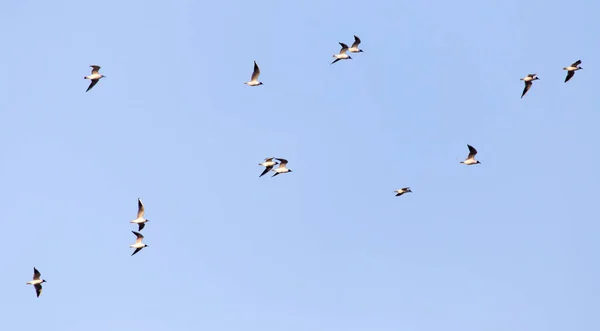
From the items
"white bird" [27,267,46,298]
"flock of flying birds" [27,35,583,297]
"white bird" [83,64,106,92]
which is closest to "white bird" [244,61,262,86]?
"flock of flying birds" [27,35,583,297]

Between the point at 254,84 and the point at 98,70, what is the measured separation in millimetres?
13086

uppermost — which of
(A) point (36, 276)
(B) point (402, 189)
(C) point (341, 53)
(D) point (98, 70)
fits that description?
(C) point (341, 53)

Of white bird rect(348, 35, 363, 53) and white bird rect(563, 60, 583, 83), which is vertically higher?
white bird rect(348, 35, 363, 53)

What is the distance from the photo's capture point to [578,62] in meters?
90.1

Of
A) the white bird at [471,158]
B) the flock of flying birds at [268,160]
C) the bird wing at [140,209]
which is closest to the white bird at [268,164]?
the flock of flying birds at [268,160]

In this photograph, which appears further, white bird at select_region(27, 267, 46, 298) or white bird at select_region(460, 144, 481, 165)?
white bird at select_region(460, 144, 481, 165)

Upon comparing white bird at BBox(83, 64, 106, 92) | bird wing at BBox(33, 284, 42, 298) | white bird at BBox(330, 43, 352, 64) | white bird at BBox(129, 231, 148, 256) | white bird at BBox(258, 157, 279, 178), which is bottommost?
bird wing at BBox(33, 284, 42, 298)

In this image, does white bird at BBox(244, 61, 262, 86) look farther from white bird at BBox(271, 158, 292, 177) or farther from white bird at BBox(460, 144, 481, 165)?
white bird at BBox(460, 144, 481, 165)

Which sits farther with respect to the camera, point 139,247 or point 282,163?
point 282,163

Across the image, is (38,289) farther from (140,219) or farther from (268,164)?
(268,164)

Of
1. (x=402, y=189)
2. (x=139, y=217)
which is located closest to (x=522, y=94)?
(x=402, y=189)

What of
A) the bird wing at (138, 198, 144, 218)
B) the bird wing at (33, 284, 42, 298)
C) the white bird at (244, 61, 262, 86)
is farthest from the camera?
the white bird at (244, 61, 262, 86)

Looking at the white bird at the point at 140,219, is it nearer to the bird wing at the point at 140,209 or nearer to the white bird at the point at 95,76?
the bird wing at the point at 140,209

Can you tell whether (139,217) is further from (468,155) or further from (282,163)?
(468,155)
